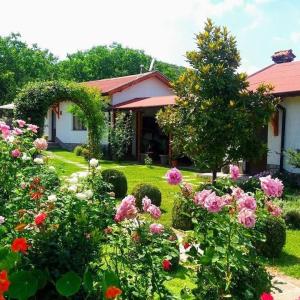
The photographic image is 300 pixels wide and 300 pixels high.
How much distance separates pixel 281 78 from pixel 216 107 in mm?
7339

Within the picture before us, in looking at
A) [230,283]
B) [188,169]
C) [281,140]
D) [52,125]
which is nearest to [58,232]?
[230,283]

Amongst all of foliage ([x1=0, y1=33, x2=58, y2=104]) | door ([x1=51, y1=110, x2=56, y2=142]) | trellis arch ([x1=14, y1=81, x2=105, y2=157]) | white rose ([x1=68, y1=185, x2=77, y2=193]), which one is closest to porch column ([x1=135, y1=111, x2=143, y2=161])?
trellis arch ([x1=14, y1=81, x2=105, y2=157])

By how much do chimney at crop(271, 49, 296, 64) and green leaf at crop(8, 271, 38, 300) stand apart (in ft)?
64.2

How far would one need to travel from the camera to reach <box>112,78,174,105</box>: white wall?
24236mm

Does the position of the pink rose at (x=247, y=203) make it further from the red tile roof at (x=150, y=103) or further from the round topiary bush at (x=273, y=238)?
the red tile roof at (x=150, y=103)

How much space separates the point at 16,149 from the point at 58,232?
2.58 m

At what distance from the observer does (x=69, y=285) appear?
2.88 metres

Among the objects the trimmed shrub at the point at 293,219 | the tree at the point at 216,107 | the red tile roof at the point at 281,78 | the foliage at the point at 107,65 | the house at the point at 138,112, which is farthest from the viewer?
the foliage at the point at 107,65

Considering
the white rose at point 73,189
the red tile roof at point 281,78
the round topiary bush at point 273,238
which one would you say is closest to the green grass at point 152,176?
the round topiary bush at point 273,238

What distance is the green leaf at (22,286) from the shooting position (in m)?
A: 2.79

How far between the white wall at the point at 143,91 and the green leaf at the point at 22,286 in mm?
21283

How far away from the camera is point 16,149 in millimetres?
5812

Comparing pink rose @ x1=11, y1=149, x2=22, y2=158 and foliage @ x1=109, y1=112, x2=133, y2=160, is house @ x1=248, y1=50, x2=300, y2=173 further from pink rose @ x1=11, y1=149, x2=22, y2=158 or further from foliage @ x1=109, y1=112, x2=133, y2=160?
pink rose @ x1=11, y1=149, x2=22, y2=158

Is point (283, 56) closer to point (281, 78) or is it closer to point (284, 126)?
point (281, 78)
